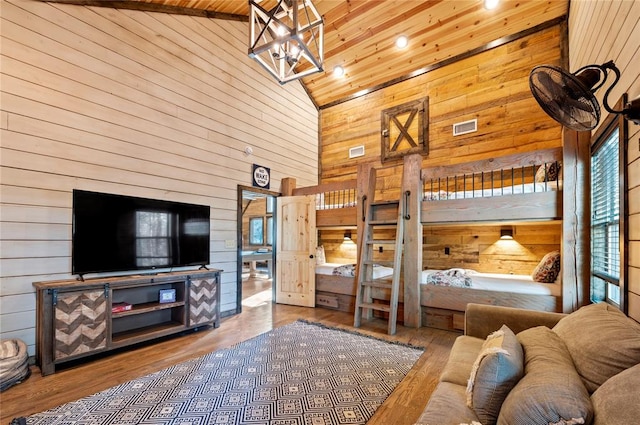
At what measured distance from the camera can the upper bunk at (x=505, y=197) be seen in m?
3.09

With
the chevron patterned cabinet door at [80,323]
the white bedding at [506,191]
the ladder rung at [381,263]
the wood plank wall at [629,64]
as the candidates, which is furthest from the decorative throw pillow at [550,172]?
the chevron patterned cabinet door at [80,323]

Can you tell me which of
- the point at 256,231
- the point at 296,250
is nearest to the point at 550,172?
the point at 296,250

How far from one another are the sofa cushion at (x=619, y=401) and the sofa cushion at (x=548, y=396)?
0.09ft

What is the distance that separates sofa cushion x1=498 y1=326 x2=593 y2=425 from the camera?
0.89m

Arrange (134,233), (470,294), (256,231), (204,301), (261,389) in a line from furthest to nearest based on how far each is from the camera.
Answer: (256,231)
(204,301)
(470,294)
(134,233)
(261,389)

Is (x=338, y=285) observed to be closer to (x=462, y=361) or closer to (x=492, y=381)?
(x=462, y=361)

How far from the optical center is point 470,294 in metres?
3.46

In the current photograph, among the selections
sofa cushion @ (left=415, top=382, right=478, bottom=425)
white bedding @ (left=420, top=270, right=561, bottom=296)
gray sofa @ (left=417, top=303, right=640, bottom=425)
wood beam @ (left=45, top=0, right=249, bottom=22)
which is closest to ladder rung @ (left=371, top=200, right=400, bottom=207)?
white bedding @ (left=420, top=270, right=561, bottom=296)

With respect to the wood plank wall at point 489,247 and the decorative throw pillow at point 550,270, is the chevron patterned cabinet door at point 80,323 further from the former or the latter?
the decorative throw pillow at point 550,270

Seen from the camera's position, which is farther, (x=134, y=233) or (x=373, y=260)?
(x=373, y=260)

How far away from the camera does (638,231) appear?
1592 millimetres

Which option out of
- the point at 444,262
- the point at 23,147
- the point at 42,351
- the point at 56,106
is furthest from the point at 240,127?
the point at 444,262

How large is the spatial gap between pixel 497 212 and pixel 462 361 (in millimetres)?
2158

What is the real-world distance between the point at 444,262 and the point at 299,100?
4.19 metres
